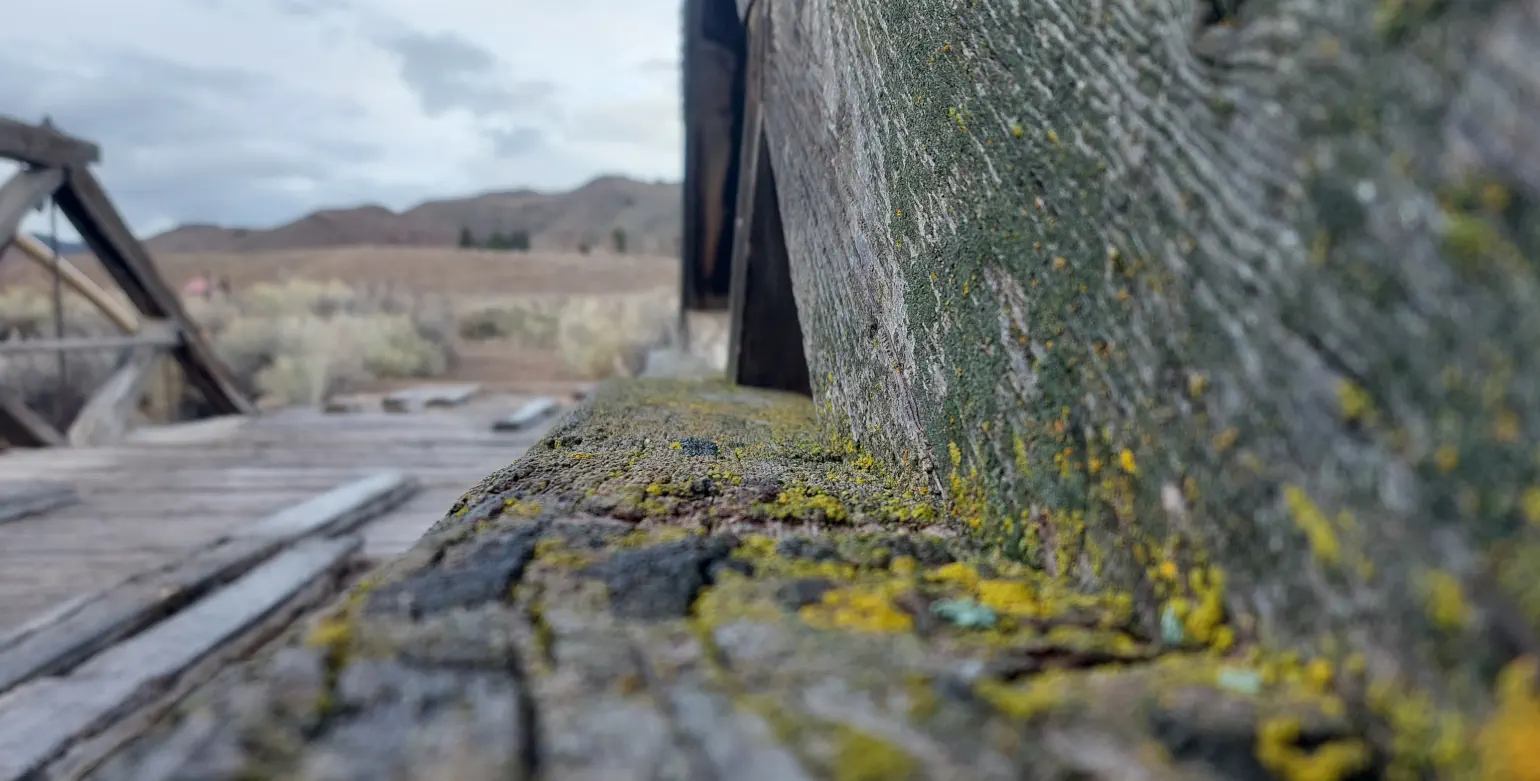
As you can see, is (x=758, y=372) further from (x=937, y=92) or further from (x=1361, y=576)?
(x=1361, y=576)

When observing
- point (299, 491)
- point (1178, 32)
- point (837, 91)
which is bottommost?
point (299, 491)

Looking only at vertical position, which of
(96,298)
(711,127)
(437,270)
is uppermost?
(437,270)

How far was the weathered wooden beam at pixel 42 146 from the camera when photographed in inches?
198

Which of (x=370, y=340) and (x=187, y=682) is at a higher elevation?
(x=370, y=340)

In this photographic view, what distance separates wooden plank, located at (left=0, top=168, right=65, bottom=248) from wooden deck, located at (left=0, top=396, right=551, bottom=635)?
1.32 meters

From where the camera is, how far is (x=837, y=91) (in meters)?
1.32

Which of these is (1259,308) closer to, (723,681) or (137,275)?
(723,681)

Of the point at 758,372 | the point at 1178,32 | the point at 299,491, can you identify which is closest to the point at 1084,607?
the point at 1178,32

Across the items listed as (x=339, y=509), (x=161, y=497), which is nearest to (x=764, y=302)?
(x=339, y=509)

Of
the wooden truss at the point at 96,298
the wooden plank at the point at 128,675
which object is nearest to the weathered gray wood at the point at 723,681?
the wooden plank at the point at 128,675

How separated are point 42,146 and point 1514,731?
6893 mm

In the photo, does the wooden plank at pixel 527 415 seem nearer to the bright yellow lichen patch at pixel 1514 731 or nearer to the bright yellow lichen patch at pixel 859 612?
the bright yellow lichen patch at pixel 859 612

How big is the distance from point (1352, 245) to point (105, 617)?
3.25 metres

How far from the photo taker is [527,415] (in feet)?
21.9
